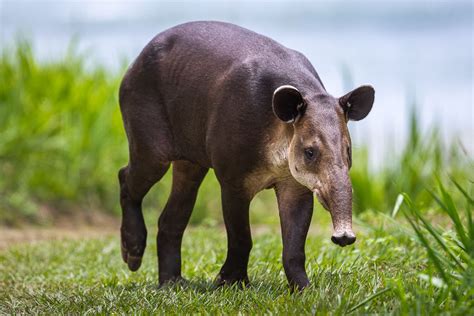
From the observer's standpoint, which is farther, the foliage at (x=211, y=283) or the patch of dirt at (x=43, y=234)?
the patch of dirt at (x=43, y=234)

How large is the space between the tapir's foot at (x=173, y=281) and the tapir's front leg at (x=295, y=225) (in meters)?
0.90

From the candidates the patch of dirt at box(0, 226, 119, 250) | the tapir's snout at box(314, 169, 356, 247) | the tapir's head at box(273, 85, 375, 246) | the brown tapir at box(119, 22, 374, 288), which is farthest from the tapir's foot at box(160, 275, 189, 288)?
the patch of dirt at box(0, 226, 119, 250)

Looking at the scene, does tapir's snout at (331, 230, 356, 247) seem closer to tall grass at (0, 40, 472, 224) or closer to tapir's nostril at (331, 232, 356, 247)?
tapir's nostril at (331, 232, 356, 247)

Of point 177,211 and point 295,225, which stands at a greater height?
point 295,225

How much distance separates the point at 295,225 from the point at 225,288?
0.56 m

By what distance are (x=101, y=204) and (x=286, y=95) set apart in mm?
7666

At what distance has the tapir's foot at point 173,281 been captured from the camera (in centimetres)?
593

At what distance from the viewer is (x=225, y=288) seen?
5.36 m

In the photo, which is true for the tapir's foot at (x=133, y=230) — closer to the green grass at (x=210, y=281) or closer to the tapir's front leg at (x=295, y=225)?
the green grass at (x=210, y=281)

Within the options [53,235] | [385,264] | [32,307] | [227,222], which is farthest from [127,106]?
[53,235]

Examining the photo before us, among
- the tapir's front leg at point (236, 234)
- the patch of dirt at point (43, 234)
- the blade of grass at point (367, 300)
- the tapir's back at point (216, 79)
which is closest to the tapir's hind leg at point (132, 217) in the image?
the tapir's back at point (216, 79)

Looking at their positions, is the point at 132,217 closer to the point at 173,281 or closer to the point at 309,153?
the point at 173,281

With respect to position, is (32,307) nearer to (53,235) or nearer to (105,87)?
(53,235)

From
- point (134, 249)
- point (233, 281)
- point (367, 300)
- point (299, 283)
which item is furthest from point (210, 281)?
point (367, 300)
